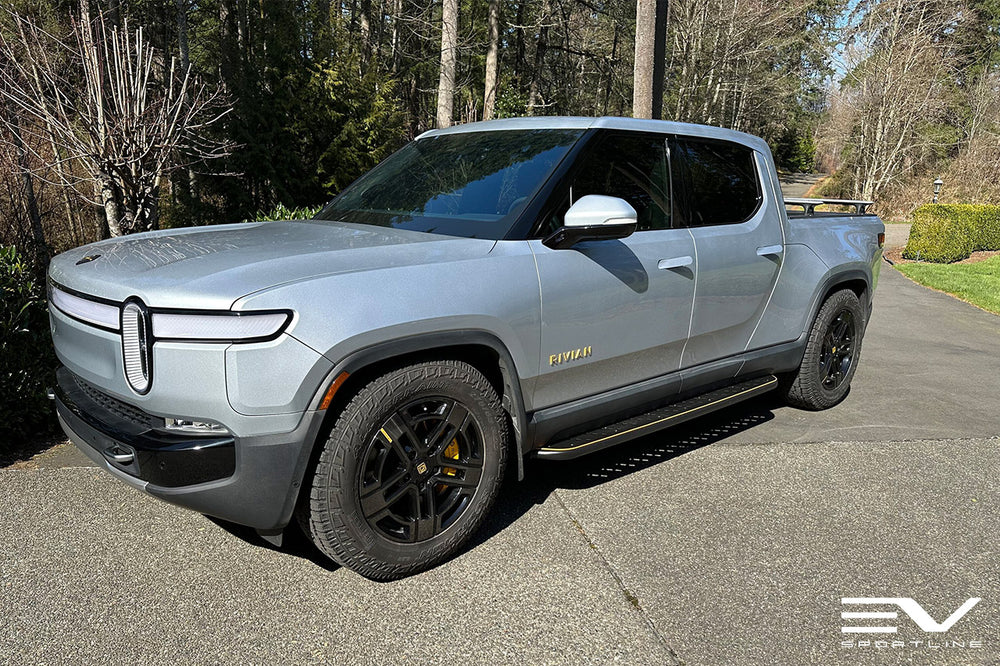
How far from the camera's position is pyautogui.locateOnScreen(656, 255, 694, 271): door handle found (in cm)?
372

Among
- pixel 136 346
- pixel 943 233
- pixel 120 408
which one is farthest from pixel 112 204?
pixel 943 233

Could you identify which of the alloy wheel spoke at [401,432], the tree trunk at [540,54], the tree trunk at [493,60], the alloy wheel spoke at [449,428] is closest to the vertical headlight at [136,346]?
the alloy wheel spoke at [401,432]

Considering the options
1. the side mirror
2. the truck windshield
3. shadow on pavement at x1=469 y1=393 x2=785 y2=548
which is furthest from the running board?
the truck windshield

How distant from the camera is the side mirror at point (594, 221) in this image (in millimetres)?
3133

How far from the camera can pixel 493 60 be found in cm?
2214

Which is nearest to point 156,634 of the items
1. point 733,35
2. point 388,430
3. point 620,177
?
point 388,430

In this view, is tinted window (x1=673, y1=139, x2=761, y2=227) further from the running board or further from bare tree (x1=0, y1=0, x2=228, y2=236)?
bare tree (x1=0, y1=0, x2=228, y2=236)

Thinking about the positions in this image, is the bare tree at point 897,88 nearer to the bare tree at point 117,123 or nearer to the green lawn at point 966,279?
the green lawn at point 966,279

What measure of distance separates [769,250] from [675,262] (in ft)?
3.26

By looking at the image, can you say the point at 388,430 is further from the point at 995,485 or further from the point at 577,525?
the point at 995,485

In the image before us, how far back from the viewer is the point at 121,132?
6121 millimetres

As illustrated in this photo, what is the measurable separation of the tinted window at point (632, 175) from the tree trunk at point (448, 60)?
11882mm

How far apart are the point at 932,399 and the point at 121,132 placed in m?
6.87

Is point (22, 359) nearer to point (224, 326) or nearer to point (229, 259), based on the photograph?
point (229, 259)
